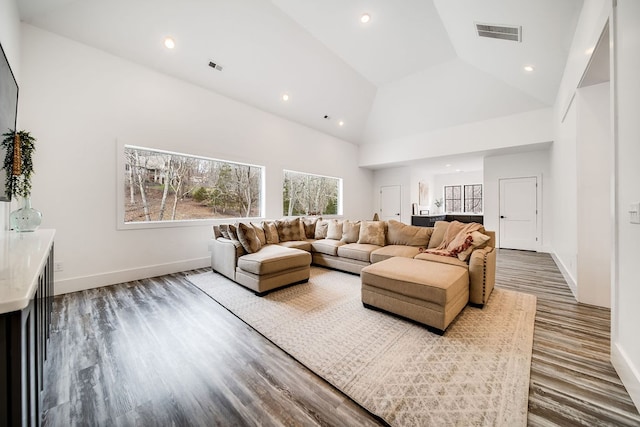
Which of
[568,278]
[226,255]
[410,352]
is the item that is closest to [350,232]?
[226,255]

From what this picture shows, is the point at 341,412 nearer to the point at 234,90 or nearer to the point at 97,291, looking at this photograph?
the point at 97,291

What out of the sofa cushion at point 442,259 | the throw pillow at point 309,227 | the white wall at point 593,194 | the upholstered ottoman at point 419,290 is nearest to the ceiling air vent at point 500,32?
the white wall at point 593,194

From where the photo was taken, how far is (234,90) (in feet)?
15.6

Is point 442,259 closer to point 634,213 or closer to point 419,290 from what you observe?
point 419,290

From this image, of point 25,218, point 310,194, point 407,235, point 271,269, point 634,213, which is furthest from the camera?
point 310,194

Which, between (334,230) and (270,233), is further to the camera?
(334,230)

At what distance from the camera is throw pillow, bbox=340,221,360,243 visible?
177 inches

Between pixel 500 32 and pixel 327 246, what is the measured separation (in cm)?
404

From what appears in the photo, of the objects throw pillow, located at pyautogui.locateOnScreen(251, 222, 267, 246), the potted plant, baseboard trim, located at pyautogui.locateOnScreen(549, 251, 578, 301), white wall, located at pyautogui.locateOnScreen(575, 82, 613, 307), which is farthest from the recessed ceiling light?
baseboard trim, located at pyautogui.locateOnScreen(549, 251, 578, 301)

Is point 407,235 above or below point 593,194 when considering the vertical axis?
below

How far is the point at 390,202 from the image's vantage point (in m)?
8.59

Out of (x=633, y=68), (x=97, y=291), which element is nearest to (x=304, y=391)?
(x=633, y=68)

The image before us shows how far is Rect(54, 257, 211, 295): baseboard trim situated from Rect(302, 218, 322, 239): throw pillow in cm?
200

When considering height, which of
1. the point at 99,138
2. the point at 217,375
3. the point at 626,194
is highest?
the point at 99,138
